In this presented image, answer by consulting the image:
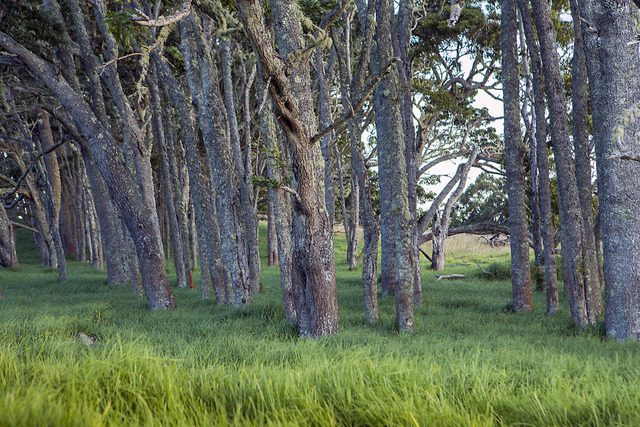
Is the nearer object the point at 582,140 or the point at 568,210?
the point at 568,210

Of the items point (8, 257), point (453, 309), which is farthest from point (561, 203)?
point (8, 257)

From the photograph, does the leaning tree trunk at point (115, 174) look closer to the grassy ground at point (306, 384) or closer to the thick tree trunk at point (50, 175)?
the grassy ground at point (306, 384)

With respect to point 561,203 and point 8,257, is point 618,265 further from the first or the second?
point 8,257

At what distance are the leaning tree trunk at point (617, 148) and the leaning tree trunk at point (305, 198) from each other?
3.70 meters

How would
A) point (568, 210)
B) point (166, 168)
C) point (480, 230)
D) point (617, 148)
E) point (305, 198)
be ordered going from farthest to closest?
point (480, 230), point (166, 168), point (568, 210), point (305, 198), point (617, 148)

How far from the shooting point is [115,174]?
35.9 feet

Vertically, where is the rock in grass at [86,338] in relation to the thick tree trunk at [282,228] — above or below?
below

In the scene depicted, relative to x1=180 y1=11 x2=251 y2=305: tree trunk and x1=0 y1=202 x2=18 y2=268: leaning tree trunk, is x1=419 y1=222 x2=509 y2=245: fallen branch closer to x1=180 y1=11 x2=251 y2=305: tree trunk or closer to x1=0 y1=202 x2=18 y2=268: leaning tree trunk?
x1=180 y1=11 x2=251 y2=305: tree trunk

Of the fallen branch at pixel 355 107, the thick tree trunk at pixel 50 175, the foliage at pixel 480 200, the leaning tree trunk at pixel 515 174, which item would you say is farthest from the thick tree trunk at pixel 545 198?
the foliage at pixel 480 200

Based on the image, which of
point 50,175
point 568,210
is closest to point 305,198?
point 568,210

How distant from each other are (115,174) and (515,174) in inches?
322

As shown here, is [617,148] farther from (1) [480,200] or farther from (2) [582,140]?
(1) [480,200]

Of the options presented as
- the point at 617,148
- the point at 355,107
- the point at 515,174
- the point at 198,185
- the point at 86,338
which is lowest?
the point at 86,338

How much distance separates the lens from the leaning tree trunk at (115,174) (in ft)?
35.9
